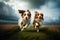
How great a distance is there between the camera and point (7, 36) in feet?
6.92

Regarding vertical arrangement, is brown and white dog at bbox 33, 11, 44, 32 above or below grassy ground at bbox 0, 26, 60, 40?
above

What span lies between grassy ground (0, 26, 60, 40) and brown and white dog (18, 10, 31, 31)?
61 millimetres

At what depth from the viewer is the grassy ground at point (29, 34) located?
2.10 metres

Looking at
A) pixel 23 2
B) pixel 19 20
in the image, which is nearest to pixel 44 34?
pixel 19 20

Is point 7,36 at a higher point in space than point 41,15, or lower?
lower

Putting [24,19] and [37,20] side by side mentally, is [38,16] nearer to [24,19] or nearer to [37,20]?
[37,20]

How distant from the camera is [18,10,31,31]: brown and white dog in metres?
2.12

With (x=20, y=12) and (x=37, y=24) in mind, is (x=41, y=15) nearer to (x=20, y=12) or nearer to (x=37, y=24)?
(x=37, y=24)

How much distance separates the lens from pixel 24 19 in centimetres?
212

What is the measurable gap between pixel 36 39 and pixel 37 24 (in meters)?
0.21

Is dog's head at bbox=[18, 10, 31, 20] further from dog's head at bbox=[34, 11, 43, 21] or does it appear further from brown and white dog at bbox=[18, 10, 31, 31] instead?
dog's head at bbox=[34, 11, 43, 21]

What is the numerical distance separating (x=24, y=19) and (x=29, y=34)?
0.22 metres

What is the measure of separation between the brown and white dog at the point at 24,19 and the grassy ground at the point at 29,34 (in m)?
0.06

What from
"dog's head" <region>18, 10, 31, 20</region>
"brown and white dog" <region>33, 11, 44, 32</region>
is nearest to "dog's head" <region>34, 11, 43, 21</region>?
"brown and white dog" <region>33, 11, 44, 32</region>
